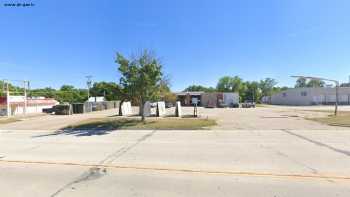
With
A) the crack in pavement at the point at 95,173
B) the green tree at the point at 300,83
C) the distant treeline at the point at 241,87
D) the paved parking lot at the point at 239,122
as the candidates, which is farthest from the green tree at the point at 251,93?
the crack in pavement at the point at 95,173

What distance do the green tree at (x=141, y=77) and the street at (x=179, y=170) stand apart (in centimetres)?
955

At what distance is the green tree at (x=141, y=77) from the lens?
64.2ft

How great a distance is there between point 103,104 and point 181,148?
44926 millimetres

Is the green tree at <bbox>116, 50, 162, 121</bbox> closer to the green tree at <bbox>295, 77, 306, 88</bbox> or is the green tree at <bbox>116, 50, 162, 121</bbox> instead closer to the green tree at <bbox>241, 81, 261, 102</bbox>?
the green tree at <bbox>241, 81, 261, 102</bbox>

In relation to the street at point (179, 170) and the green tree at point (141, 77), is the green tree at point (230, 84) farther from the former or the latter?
the street at point (179, 170)

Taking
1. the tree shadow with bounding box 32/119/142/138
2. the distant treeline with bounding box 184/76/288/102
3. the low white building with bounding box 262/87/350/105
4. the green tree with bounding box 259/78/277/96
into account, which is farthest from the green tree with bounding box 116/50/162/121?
the green tree with bounding box 259/78/277/96

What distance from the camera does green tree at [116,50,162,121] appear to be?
64.2 feet

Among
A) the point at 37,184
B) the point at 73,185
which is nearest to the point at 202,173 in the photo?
the point at 73,185

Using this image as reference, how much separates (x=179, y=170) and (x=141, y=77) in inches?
533

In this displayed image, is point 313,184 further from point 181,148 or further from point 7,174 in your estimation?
point 7,174

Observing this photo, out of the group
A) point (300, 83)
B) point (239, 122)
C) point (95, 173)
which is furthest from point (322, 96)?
point (300, 83)

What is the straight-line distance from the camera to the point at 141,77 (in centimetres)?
1959

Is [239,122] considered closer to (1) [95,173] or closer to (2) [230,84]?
(1) [95,173]

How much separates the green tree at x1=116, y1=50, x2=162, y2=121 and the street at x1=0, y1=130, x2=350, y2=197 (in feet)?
31.3
